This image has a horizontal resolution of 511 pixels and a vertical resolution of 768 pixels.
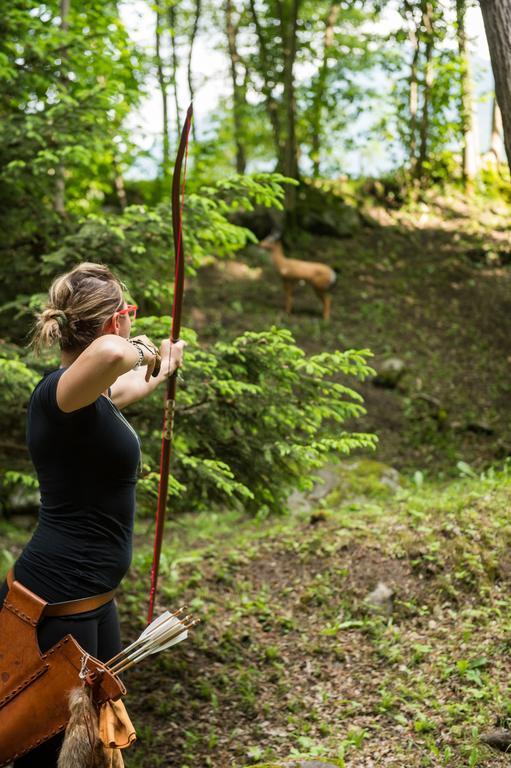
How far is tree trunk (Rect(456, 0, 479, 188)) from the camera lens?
1451 centimetres

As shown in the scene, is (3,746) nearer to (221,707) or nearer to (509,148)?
(221,707)

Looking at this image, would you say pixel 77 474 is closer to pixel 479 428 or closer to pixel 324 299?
pixel 479 428

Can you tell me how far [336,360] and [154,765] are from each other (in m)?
2.51

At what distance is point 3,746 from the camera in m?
2.34

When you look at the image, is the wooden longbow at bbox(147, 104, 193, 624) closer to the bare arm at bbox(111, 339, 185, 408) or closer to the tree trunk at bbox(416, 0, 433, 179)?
the bare arm at bbox(111, 339, 185, 408)

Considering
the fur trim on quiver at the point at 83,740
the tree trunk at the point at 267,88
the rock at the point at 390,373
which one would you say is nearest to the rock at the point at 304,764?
the fur trim on quiver at the point at 83,740

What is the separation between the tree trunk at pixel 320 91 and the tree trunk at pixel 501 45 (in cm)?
1260

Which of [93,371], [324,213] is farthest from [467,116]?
[93,371]

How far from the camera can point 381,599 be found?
5.23 metres

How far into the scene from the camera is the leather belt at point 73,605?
2344 millimetres

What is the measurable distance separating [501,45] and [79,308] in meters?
2.85

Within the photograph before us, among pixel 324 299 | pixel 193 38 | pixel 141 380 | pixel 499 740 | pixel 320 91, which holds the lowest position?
pixel 499 740

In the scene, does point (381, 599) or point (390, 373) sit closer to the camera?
point (381, 599)

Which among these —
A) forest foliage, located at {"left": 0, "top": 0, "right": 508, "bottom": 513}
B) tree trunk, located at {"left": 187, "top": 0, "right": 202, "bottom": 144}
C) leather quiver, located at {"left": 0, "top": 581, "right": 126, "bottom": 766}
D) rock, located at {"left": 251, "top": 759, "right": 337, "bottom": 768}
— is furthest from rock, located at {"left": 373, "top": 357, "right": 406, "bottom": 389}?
leather quiver, located at {"left": 0, "top": 581, "right": 126, "bottom": 766}
